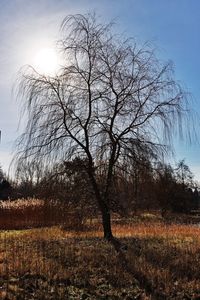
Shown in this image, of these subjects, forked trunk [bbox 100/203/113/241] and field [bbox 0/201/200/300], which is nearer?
field [bbox 0/201/200/300]

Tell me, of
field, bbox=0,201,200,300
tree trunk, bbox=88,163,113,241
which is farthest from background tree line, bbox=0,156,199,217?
field, bbox=0,201,200,300

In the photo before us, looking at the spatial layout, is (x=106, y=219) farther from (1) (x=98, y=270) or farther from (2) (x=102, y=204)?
(1) (x=98, y=270)

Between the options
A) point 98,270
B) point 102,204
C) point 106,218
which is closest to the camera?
point 98,270

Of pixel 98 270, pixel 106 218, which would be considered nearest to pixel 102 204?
pixel 106 218

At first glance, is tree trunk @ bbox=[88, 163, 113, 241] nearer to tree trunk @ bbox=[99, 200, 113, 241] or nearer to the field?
tree trunk @ bbox=[99, 200, 113, 241]

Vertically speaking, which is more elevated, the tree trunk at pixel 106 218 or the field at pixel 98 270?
the tree trunk at pixel 106 218

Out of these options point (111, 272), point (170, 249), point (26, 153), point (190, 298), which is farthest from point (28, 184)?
point (190, 298)

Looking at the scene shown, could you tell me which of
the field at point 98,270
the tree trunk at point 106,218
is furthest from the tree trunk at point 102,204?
the field at point 98,270

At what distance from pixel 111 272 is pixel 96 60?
6.41m

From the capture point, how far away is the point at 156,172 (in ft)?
42.6

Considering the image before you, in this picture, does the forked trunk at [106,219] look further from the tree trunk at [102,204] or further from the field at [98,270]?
the field at [98,270]

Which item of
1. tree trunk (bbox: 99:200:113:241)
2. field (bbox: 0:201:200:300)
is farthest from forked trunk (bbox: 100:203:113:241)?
field (bbox: 0:201:200:300)

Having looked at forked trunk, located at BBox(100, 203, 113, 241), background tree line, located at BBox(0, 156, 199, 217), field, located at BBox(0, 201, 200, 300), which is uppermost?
background tree line, located at BBox(0, 156, 199, 217)

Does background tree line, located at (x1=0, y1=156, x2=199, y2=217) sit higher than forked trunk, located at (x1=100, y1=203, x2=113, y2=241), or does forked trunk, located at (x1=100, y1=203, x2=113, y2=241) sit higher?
background tree line, located at (x1=0, y1=156, x2=199, y2=217)
